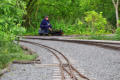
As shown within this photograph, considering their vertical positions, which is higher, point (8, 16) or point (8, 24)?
point (8, 16)

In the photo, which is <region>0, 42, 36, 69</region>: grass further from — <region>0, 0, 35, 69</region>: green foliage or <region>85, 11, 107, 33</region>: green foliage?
<region>85, 11, 107, 33</region>: green foliage

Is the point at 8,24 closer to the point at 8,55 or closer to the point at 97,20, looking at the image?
the point at 8,55

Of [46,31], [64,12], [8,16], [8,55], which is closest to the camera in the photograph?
[8,55]

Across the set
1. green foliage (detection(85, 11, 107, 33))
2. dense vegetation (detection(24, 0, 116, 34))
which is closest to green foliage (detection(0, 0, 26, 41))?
green foliage (detection(85, 11, 107, 33))

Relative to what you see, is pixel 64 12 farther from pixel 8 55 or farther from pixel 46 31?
pixel 8 55

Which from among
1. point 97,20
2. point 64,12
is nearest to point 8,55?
point 97,20

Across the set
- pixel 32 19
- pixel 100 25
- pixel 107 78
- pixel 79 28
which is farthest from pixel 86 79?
pixel 32 19

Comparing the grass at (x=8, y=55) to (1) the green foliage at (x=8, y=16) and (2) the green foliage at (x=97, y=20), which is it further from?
(2) the green foliage at (x=97, y=20)

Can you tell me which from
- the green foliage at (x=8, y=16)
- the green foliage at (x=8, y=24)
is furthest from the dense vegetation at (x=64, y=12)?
the green foliage at (x=8, y=16)

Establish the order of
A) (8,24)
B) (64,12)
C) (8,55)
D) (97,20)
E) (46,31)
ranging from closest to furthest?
1. (8,55)
2. (8,24)
3. (97,20)
4. (46,31)
5. (64,12)

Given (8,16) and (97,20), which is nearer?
(8,16)

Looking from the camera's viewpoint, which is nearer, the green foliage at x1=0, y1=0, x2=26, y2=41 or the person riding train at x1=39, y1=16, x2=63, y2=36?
the green foliage at x1=0, y1=0, x2=26, y2=41

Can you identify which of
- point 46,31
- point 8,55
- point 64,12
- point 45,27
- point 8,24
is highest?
point 8,24

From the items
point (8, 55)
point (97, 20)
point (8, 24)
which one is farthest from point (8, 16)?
point (97, 20)
